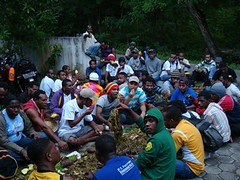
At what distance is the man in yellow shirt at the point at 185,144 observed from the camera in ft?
15.0

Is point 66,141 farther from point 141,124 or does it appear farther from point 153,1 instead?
point 153,1

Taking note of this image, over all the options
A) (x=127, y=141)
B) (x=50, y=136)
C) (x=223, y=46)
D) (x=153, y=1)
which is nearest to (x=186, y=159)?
(x=127, y=141)

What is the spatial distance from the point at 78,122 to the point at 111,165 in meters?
2.87

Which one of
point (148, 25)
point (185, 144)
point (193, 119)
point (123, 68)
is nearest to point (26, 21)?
point (123, 68)

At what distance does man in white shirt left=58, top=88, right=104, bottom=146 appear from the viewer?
5645 millimetres

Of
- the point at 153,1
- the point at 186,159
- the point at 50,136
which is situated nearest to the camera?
the point at 186,159

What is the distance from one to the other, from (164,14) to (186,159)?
49.2 feet

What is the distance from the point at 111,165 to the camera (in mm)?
2955

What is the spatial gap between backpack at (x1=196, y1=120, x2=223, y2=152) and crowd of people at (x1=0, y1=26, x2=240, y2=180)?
0.55 ft

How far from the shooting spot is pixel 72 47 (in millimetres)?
11898

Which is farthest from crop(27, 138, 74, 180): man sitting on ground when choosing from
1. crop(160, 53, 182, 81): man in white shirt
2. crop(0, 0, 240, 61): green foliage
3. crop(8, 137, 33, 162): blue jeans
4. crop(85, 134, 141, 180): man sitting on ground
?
crop(0, 0, 240, 61): green foliage

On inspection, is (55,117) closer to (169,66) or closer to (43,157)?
(43,157)

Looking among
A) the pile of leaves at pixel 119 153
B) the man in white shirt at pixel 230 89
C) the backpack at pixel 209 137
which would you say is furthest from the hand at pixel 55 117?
the man in white shirt at pixel 230 89

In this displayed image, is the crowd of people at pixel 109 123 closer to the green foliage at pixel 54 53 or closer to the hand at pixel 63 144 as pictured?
the hand at pixel 63 144
